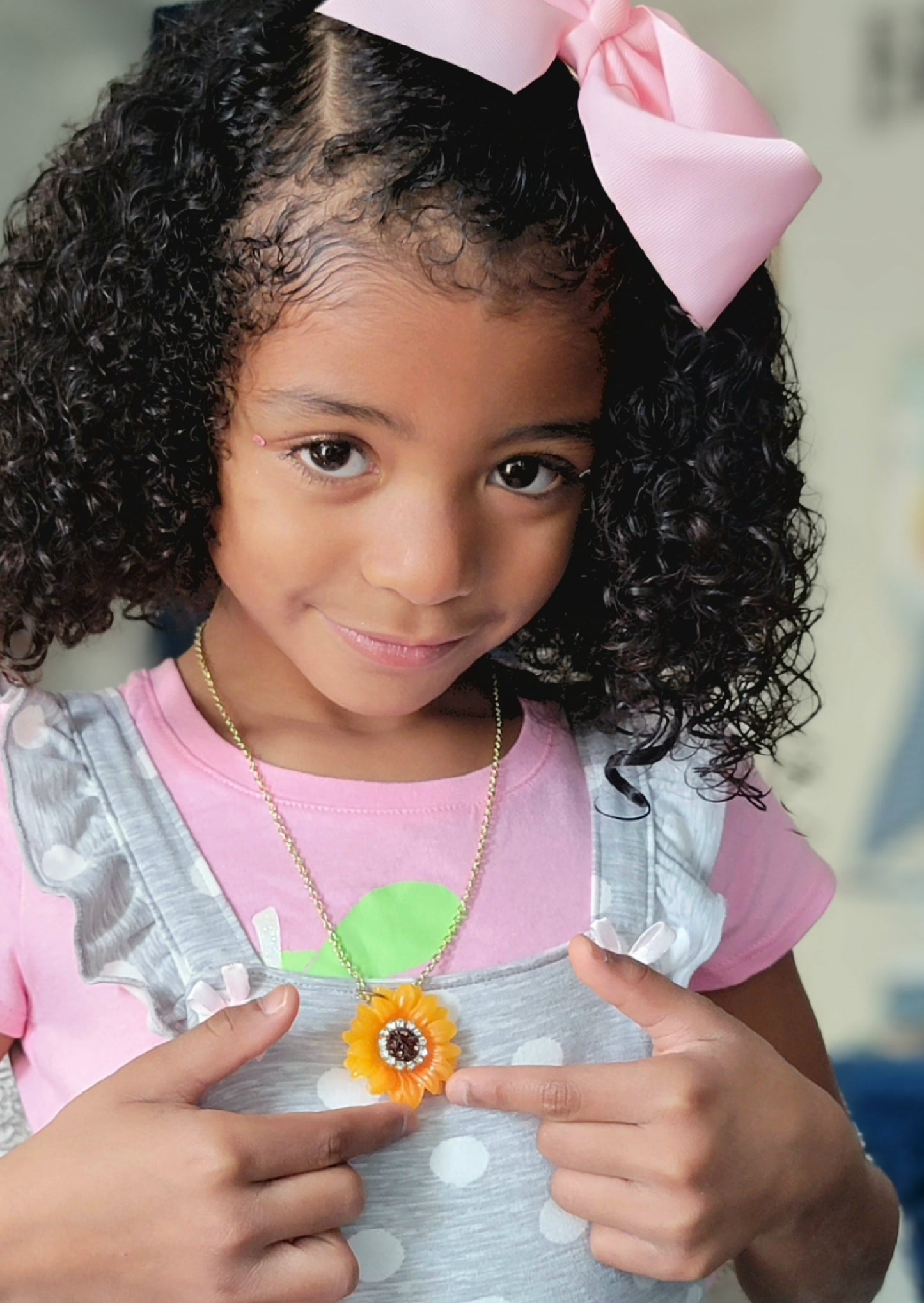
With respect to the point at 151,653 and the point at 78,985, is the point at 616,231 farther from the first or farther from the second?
the point at 151,653

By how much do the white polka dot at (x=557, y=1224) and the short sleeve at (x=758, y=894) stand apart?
186 mm

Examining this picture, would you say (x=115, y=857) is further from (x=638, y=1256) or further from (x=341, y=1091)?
(x=638, y=1256)

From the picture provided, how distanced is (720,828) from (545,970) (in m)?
0.15

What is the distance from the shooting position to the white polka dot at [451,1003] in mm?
759

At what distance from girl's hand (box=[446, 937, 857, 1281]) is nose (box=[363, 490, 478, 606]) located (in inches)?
7.5

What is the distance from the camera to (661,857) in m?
0.85

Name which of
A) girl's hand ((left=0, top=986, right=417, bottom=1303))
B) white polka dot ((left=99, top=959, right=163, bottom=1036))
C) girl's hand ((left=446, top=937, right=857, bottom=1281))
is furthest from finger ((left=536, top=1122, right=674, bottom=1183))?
white polka dot ((left=99, top=959, right=163, bottom=1036))

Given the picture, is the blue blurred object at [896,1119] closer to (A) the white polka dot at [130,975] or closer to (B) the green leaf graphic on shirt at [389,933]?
(B) the green leaf graphic on shirt at [389,933]

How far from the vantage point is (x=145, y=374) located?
2.56 ft

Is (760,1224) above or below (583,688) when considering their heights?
below

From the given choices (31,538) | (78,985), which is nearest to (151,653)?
(31,538)

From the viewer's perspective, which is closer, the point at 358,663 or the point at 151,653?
the point at 358,663

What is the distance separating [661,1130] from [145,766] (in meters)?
0.33

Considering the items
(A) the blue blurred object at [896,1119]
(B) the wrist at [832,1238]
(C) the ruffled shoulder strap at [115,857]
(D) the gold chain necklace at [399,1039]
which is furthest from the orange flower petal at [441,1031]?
(A) the blue blurred object at [896,1119]
